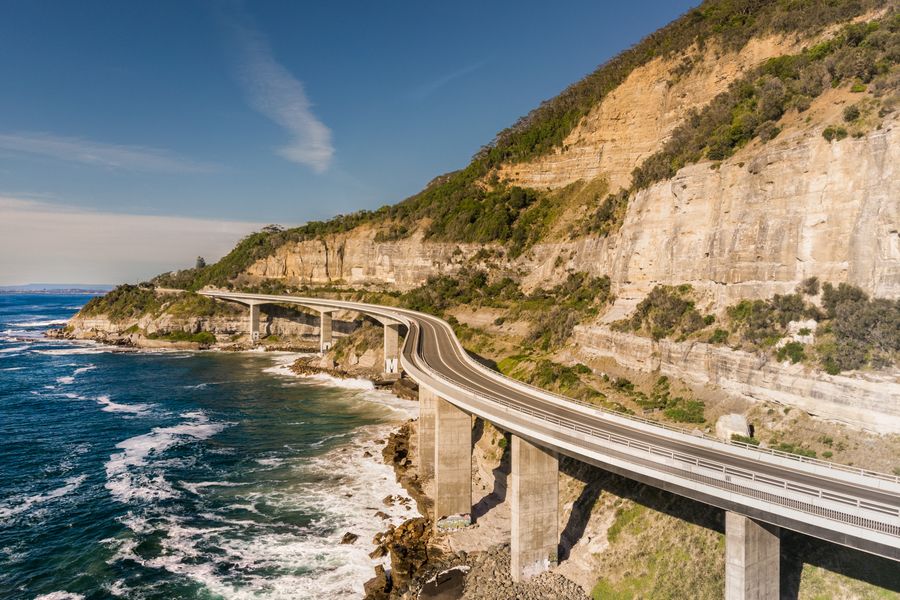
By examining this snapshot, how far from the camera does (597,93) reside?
90125 mm

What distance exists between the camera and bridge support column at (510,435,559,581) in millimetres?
25766

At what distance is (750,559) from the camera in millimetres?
18453

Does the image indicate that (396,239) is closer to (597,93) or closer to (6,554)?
(597,93)

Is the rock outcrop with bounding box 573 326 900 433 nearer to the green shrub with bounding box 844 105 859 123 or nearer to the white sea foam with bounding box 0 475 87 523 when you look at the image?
the green shrub with bounding box 844 105 859 123

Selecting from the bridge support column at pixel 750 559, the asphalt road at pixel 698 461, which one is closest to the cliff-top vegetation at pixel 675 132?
the asphalt road at pixel 698 461

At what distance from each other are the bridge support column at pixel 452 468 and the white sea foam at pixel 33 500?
28.5 meters

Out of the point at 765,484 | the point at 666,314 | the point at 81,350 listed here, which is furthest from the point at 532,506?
the point at 81,350

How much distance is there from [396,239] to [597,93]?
2001 inches

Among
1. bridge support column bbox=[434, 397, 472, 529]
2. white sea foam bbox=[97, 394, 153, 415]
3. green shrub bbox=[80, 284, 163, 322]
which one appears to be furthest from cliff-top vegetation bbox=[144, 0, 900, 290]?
white sea foam bbox=[97, 394, 153, 415]

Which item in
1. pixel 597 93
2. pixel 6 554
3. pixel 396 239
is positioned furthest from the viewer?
pixel 396 239

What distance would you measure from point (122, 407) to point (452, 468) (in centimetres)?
5067

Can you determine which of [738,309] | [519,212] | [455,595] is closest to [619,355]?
[738,309]

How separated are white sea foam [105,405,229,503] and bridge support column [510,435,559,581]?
27.3m

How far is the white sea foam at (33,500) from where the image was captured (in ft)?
113
